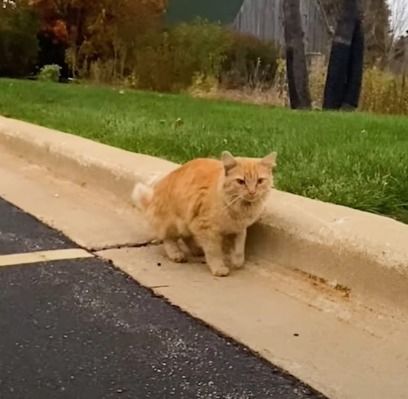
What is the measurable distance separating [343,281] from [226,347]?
85cm

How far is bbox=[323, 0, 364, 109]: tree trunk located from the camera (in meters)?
13.6

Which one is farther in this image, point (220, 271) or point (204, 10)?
point (204, 10)

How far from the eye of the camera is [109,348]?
11.4ft

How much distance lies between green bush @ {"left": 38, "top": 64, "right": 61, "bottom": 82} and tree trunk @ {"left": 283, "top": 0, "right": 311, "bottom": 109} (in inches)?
241

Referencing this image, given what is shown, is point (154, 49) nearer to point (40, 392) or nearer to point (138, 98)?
point (138, 98)

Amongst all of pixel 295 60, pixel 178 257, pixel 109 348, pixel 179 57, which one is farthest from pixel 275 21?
pixel 109 348

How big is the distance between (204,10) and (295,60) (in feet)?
48.3

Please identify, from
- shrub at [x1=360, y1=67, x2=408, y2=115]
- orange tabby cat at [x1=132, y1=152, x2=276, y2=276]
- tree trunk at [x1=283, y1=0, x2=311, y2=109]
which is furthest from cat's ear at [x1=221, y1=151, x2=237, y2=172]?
tree trunk at [x1=283, y1=0, x2=311, y2=109]

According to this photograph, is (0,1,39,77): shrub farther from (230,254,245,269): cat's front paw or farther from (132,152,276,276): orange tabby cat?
(230,254,245,269): cat's front paw

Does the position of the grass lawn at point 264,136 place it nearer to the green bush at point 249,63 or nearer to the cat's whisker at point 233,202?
the cat's whisker at point 233,202

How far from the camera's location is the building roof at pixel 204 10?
26969mm

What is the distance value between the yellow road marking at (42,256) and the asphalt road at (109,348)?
18cm

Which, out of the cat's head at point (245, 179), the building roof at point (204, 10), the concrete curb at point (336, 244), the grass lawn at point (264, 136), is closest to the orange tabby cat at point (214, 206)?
the cat's head at point (245, 179)

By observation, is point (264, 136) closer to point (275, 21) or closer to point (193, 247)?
point (193, 247)
